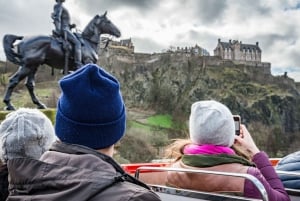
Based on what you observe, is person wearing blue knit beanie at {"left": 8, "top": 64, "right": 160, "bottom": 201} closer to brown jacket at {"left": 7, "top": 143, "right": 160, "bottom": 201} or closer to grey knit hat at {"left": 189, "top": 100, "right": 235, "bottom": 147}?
brown jacket at {"left": 7, "top": 143, "right": 160, "bottom": 201}

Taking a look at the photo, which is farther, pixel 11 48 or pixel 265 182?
pixel 11 48

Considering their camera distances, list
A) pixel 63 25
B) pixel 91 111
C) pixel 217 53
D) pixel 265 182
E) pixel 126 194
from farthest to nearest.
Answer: pixel 217 53 < pixel 63 25 < pixel 265 182 < pixel 91 111 < pixel 126 194

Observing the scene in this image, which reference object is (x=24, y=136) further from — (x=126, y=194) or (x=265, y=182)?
(x=265, y=182)

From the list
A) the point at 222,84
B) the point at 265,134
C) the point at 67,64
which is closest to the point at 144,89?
the point at 265,134

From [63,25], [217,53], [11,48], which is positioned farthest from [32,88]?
[217,53]

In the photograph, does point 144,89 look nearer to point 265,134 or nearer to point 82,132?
point 265,134

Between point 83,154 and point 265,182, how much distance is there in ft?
3.16

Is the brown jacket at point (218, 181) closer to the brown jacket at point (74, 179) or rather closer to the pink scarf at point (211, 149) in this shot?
the pink scarf at point (211, 149)

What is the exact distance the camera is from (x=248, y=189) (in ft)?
5.70

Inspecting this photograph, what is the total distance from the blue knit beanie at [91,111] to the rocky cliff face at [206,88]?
1710cm

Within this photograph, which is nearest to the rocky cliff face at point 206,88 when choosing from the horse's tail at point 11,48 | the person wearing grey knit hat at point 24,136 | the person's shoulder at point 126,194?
the horse's tail at point 11,48

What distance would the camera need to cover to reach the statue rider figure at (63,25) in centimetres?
757

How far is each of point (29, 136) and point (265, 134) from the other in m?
19.0

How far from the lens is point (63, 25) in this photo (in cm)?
770
